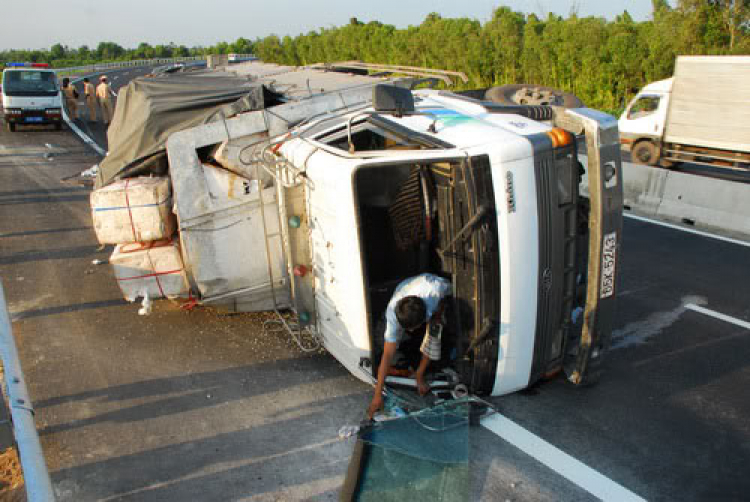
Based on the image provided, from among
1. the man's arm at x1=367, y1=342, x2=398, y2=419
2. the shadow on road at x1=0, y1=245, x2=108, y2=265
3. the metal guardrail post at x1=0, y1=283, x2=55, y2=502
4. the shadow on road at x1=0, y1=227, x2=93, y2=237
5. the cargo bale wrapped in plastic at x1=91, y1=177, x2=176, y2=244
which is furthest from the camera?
the shadow on road at x1=0, y1=227, x2=93, y2=237

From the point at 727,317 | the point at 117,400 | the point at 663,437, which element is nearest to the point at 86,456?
the point at 117,400

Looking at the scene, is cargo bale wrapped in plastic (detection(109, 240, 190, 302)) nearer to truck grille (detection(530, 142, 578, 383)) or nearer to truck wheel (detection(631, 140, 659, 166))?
truck grille (detection(530, 142, 578, 383))

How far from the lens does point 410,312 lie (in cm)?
410

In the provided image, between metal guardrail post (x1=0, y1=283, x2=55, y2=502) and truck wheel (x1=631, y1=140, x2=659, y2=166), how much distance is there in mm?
14280

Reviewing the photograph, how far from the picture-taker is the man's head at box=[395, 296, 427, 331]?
4102mm

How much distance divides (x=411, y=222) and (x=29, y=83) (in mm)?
18067

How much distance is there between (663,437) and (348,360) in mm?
2404

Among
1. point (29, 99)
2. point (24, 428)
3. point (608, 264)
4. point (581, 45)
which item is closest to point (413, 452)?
point (608, 264)

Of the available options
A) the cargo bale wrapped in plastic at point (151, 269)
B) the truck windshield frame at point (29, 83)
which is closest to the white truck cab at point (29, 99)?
the truck windshield frame at point (29, 83)

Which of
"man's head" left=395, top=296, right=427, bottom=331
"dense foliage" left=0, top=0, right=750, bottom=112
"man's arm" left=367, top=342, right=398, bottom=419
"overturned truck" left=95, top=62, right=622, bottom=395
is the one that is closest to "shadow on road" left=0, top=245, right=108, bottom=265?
"overturned truck" left=95, top=62, right=622, bottom=395

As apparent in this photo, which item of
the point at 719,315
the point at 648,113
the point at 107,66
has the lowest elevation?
the point at 719,315

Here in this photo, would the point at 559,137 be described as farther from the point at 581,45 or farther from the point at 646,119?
the point at 581,45

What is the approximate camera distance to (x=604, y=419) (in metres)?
4.49

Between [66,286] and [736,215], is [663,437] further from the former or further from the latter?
[66,286]
